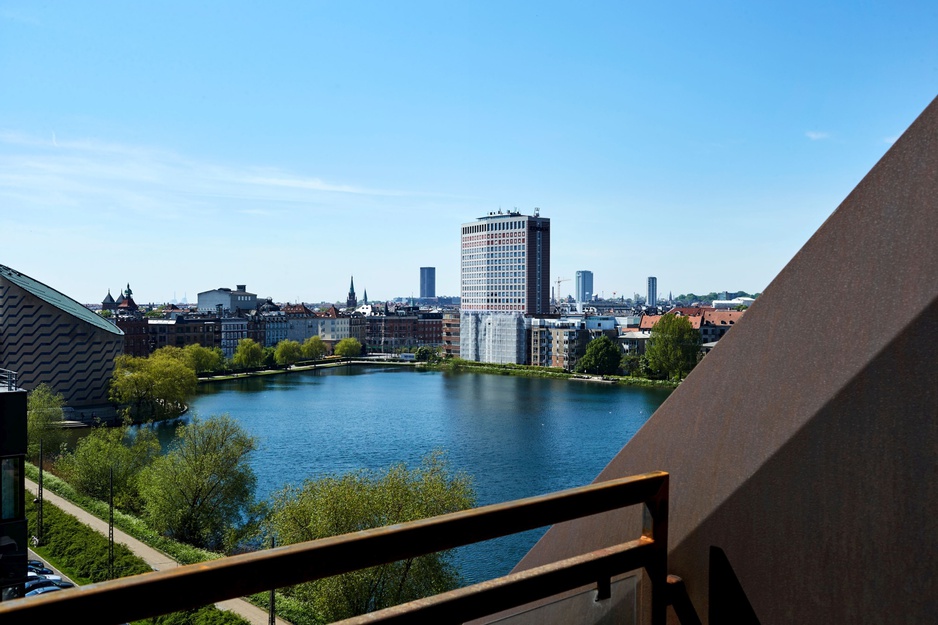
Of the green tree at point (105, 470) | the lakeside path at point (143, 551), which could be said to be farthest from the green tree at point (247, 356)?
the lakeside path at point (143, 551)

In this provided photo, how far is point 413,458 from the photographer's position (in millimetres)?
19250

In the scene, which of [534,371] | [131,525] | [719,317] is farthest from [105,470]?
[719,317]

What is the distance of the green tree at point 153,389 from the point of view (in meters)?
26.6

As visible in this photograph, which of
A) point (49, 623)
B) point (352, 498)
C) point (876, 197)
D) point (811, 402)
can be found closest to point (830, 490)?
point (811, 402)

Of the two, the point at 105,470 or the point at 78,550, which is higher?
the point at 105,470

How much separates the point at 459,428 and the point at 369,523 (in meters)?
14.9

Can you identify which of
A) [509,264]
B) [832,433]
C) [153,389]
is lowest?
[153,389]

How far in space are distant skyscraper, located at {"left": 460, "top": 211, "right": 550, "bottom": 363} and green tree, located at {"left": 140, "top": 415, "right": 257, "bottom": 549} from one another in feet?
127

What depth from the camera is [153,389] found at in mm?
26625

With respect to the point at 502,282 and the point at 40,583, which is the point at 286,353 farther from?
the point at 40,583

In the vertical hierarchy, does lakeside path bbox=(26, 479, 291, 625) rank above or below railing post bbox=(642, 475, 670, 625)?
below

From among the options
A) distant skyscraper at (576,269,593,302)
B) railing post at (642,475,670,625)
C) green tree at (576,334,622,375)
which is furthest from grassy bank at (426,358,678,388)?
distant skyscraper at (576,269,593,302)

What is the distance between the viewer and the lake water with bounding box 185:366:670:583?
16516 mm

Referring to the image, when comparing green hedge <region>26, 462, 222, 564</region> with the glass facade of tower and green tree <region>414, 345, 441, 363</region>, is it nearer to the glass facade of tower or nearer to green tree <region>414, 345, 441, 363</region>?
green tree <region>414, 345, 441, 363</region>
